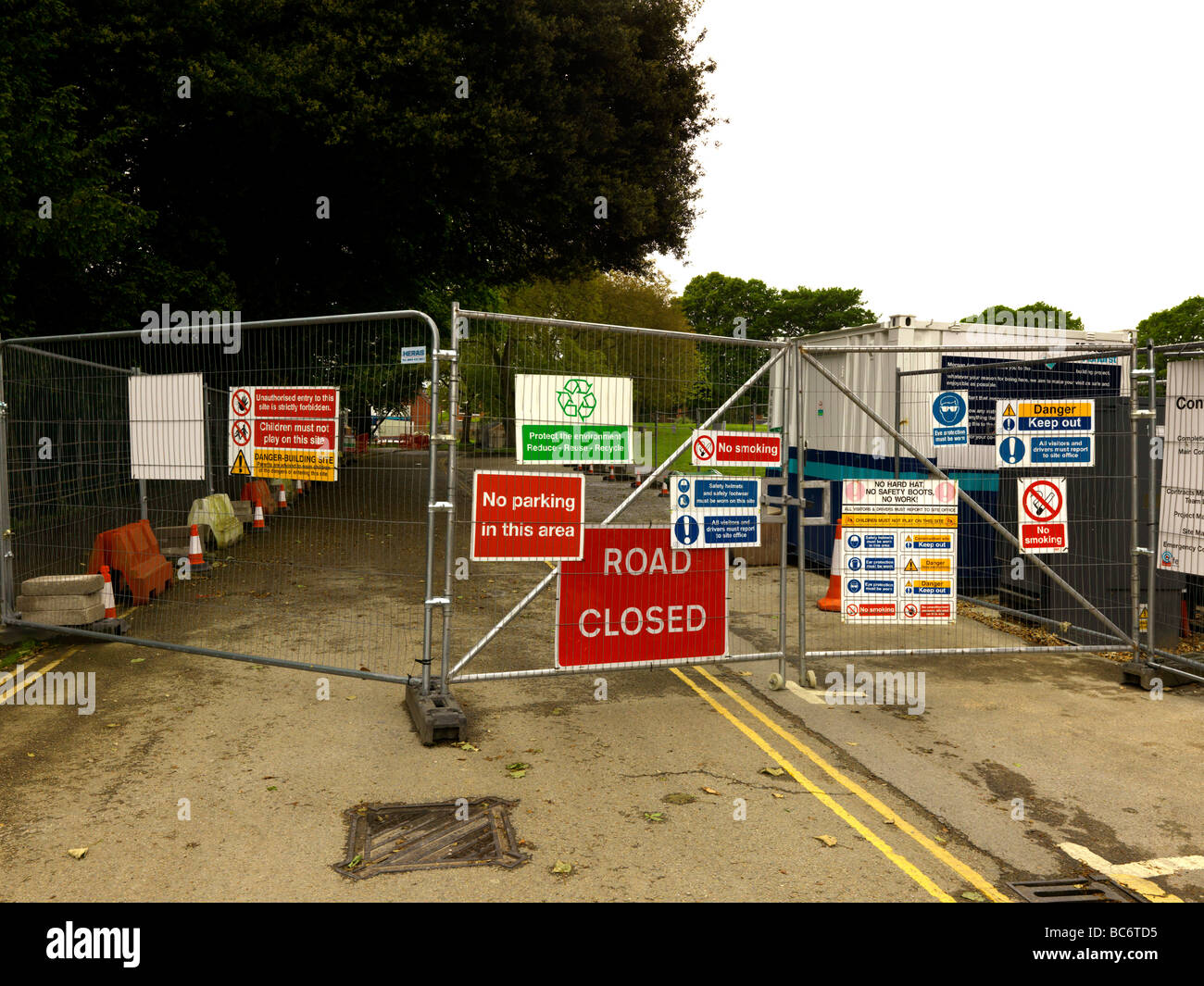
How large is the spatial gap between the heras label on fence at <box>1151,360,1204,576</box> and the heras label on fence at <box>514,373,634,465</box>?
4.72 m

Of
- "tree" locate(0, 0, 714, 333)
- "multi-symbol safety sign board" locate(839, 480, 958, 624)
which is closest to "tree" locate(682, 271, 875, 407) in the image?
"tree" locate(0, 0, 714, 333)

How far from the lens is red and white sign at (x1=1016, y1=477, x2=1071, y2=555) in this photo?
810cm

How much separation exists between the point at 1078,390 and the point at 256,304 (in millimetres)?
16474

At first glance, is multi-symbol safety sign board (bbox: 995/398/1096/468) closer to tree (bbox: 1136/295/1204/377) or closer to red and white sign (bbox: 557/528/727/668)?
red and white sign (bbox: 557/528/727/668)

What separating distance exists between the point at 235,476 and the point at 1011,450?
6.90m

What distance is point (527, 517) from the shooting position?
21.4ft

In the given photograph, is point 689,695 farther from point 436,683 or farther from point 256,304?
point 256,304

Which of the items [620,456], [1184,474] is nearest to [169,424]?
[620,456]

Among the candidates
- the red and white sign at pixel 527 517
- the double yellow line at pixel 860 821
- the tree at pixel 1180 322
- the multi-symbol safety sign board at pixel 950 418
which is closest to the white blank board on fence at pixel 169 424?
the red and white sign at pixel 527 517

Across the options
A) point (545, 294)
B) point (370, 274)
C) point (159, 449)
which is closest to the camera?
point (159, 449)

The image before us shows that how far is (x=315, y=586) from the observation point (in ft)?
38.3

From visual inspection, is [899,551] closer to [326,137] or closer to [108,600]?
[108,600]

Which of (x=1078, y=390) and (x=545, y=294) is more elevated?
(x=545, y=294)

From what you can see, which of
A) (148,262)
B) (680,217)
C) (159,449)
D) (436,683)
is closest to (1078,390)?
(436,683)
